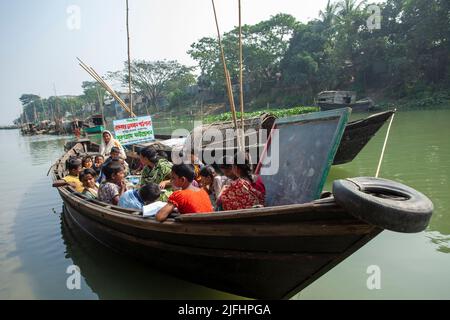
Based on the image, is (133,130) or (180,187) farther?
(133,130)

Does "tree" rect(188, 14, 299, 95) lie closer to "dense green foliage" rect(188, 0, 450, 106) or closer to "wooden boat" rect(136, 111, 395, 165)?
"dense green foliage" rect(188, 0, 450, 106)

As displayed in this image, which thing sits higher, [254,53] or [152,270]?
[254,53]

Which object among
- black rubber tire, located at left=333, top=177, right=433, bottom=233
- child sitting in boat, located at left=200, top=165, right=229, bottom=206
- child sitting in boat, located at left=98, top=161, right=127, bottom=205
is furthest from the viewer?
child sitting in boat, located at left=200, top=165, right=229, bottom=206

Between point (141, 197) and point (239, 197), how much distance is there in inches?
48.1

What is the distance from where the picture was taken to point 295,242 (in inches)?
95.8

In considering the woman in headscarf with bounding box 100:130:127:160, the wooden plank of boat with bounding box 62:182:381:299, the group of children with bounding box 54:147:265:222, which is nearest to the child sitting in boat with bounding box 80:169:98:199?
the group of children with bounding box 54:147:265:222

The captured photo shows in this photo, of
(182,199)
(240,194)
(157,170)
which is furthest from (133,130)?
(240,194)

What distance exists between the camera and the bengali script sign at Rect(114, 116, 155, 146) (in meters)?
7.94

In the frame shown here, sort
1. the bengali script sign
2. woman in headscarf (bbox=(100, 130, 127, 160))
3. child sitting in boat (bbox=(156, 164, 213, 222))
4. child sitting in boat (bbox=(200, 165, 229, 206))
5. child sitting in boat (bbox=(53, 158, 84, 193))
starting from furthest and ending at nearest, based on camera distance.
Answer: the bengali script sign
woman in headscarf (bbox=(100, 130, 127, 160))
child sitting in boat (bbox=(53, 158, 84, 193))
child sitting in boat (bbox=(200, 165, 229, 206))
child sitting in boat (bbox=(156, 164, 213, 222))

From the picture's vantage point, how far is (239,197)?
3027 millimetres

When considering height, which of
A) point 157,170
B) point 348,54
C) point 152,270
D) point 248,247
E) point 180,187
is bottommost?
point 152,270

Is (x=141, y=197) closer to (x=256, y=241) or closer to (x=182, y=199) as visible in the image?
(x=182, y=199)
